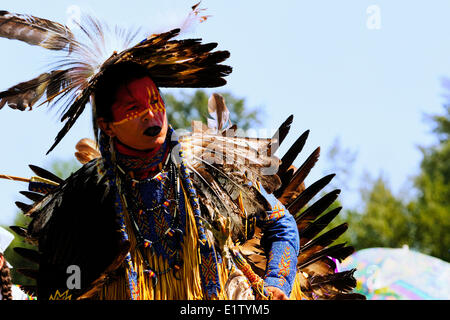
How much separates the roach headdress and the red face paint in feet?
0.42

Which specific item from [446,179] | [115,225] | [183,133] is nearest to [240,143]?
[183,133]

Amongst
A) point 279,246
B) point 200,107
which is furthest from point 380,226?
point 279,246

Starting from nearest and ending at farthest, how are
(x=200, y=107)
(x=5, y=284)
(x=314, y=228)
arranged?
1. (x=5, y=284)
2. (x=314, y=228)
3. (x=200, y=107)

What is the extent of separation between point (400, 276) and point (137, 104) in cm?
626

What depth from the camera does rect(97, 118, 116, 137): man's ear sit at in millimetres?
3347

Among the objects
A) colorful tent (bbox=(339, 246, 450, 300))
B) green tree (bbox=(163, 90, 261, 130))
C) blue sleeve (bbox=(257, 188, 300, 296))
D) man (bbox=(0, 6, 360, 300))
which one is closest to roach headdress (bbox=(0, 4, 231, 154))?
man (bbox=(0, 6, 360, 300))

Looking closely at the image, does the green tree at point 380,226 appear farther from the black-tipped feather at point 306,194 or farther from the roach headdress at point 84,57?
the roach headdress at point 84,57

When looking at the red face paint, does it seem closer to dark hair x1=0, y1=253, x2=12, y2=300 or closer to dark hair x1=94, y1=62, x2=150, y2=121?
dark hair x1=94, y1=62, x2=150, y2=121

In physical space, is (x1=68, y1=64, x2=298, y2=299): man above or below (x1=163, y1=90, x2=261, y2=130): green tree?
below

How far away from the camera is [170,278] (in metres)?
3.30

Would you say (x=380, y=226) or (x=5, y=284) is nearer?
(x=5, y=284)

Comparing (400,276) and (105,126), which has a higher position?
(400,276)

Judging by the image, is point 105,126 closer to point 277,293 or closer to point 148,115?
point 148,115
